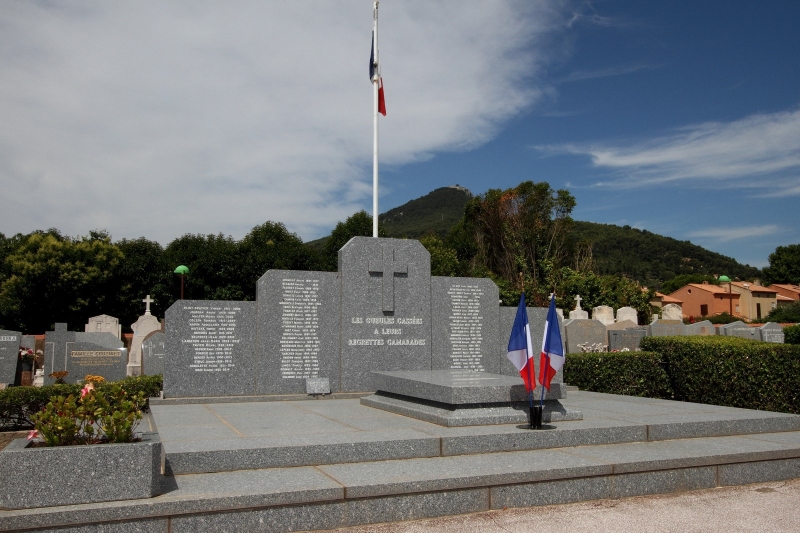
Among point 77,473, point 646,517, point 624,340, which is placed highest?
point 624,340

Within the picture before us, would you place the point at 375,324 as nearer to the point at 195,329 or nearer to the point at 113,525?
the point at 195,329

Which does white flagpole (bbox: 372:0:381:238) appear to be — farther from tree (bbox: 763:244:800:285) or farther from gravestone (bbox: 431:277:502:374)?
tree (bbox: 763:244:800:285)

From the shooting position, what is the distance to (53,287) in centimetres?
3912

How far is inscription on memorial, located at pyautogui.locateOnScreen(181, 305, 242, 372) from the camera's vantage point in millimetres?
10766

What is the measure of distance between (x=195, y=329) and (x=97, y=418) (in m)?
5.75

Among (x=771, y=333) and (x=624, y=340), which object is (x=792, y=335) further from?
(x=624, y=340)

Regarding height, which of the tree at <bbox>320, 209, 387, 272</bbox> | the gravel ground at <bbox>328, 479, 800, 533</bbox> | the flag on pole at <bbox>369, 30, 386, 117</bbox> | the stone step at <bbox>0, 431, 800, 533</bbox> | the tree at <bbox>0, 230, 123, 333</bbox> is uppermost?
the tree at <bbox>320, 209, 387, 272</bbox>

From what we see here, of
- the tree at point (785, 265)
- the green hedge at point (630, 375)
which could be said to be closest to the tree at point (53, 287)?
the green hedge at point (630, 375)

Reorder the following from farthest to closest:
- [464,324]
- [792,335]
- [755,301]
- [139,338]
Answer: [755,301] → [139,338] → [792,335] → [464,324]

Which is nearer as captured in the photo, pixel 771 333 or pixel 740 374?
pixel 740 374

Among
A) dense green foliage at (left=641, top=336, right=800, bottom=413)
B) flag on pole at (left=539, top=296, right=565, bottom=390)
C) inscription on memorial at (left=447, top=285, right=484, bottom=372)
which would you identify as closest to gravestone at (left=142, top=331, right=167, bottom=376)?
inscription on memorial at (left=447, top=285, right=484, bottom=372)

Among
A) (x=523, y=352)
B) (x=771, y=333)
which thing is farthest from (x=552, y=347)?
(x=771, y=333)

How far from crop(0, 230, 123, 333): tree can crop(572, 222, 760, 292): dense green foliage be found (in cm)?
5886

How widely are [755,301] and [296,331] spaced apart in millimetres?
67529
